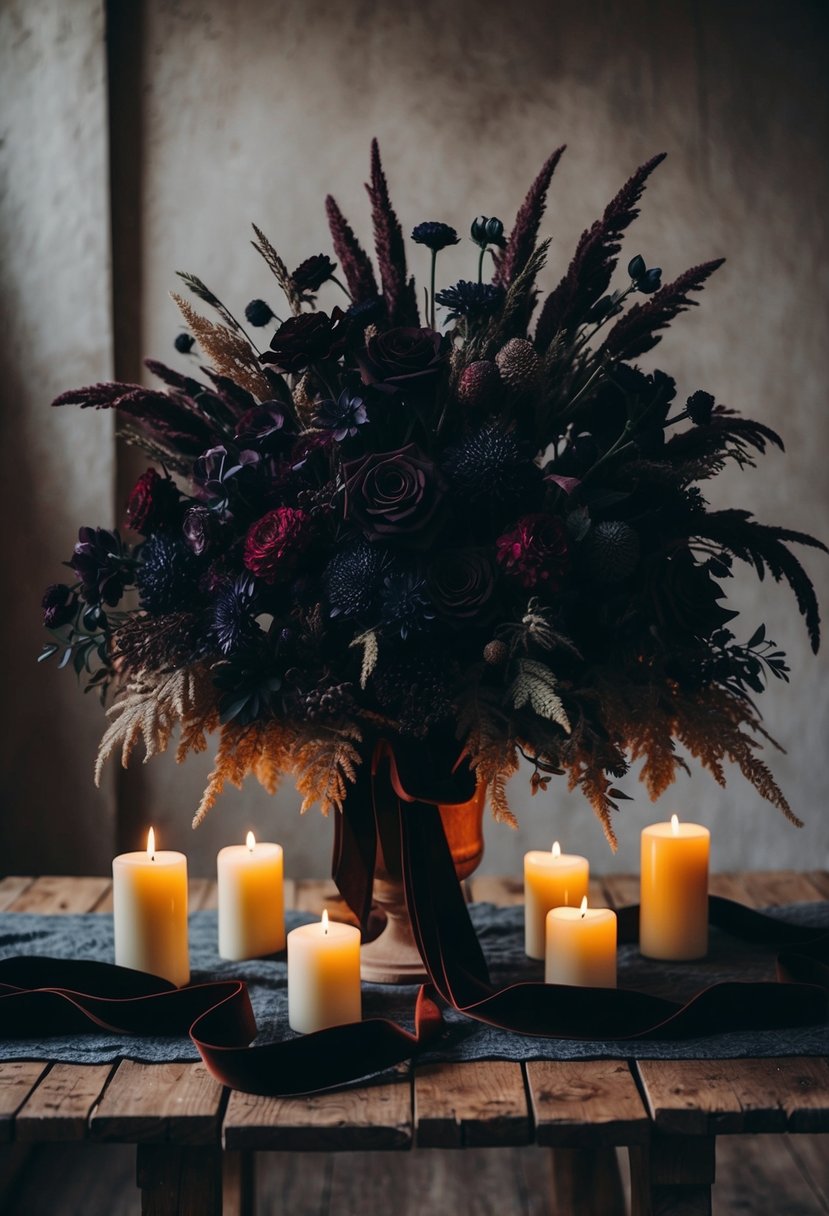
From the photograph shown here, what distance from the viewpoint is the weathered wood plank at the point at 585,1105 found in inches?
33.0

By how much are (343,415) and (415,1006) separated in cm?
54

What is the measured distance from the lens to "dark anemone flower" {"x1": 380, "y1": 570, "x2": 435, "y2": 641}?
37.9 inches

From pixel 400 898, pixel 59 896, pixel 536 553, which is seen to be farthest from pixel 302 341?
pixel 59 896

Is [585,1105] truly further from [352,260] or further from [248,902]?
[352,260]

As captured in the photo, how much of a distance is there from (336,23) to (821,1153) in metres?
2.24

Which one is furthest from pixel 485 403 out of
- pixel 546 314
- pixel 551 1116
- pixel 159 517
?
pixel 551 1116

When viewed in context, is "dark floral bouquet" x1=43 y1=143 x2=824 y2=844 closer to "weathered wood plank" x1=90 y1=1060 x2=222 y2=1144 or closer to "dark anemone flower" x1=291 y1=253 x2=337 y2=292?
"dark anemone flower" x1=291 y1=253 x2=337 y2=292

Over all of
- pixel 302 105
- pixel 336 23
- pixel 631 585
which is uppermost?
pixel 336 23

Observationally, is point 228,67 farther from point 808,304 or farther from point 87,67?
point 808,304

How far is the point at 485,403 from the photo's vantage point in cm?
102

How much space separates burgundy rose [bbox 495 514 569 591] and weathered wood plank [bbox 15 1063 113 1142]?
54 cm

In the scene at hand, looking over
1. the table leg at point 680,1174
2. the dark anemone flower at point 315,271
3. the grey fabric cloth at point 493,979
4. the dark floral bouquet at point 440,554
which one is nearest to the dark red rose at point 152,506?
the dark floral bouquet at point 440,554

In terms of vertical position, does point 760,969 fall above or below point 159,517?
below

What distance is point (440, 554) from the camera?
100 cm
